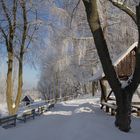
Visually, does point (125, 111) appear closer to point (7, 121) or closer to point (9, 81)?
point (7, 121)

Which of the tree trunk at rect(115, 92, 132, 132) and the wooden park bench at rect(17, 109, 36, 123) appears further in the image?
the wooden park bench at rect(17, 109, 36, 123)

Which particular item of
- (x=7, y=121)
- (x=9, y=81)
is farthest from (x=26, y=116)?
(x=7, y=121)

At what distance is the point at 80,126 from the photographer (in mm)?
14445

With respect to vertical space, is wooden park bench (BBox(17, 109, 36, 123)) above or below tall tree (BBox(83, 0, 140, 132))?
below

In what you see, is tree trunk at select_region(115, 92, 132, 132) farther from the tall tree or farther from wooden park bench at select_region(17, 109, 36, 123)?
wooden park bench at select_region(17, 109, 36, 123)

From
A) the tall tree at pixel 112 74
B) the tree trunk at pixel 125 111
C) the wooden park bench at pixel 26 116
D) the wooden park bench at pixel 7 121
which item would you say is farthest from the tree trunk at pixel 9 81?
the tree trunk at pixel 125 111

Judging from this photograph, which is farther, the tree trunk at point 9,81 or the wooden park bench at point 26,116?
the tree trunk at point 9,81

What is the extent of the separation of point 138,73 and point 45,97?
74.5 m

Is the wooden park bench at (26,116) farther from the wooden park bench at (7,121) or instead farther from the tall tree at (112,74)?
the tall tree at (112,74)

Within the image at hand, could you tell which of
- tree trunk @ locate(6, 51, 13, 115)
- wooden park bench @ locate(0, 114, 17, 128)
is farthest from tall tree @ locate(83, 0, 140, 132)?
tree trunk @ locate(6, 51, 13, 115)

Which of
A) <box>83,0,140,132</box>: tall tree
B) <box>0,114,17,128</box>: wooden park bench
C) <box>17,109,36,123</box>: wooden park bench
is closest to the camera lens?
<box>83,0,140,132</box>: tall tree

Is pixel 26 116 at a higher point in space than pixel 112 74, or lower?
lower

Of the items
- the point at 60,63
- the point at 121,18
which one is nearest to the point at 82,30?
the point at 121,18

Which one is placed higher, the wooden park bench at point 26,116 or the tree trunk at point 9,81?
the tree trunk at point 9,81
